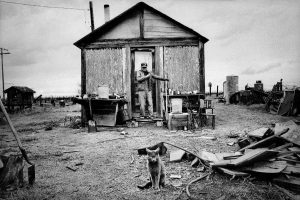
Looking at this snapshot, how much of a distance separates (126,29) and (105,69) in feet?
7.64

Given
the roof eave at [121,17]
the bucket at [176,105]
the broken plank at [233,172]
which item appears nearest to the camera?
the broken plank at [233,172]

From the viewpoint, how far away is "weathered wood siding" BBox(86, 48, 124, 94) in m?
12.6

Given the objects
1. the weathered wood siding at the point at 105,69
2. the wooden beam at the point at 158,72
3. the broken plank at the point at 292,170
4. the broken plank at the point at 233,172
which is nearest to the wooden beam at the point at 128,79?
the weathered wood siding at the point at 105,69

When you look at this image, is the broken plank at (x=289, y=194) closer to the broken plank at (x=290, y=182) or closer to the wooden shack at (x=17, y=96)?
the broken plank at (x=290, y=182)

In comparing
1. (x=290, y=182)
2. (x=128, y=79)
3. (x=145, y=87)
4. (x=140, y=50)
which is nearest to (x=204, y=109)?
(x=145, y=87)

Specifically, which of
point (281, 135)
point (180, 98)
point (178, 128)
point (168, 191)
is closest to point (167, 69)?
point (180, 98)

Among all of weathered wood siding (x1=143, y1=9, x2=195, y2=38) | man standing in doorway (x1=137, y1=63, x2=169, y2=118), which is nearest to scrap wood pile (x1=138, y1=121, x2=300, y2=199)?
man standing in doorway (x1=137, y1=63, x2=169, y2=118)

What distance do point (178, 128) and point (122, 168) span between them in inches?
211

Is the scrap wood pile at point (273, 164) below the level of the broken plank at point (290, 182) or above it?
above

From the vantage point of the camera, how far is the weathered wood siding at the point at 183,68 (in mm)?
12500

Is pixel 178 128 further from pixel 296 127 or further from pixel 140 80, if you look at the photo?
pixel 296 127

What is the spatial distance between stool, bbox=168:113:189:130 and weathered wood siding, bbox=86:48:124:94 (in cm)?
337

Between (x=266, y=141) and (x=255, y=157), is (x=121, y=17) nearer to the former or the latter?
(x=266, y=141)

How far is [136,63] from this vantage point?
535 inches
